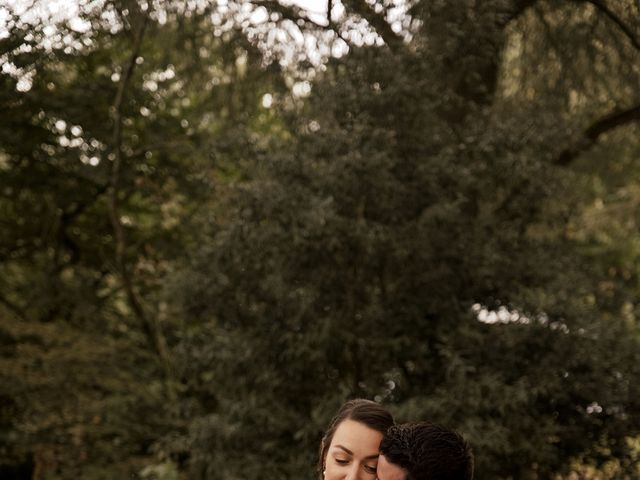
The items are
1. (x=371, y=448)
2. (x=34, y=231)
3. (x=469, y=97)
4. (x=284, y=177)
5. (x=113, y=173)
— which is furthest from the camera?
(x=34, y=231)

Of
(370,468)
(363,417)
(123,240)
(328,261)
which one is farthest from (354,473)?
(123,240)

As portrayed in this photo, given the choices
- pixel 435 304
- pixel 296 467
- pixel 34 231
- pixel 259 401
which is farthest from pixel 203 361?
pixel 34 231

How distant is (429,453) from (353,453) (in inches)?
29.2

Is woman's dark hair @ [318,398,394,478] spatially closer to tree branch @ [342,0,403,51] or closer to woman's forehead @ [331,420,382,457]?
woman's forehead @ [331,420,382,457]

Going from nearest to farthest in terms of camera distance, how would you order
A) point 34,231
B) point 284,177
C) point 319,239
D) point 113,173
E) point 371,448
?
point 371,448 → point 319,239 → point 284,177 → point 113,173 → point 34,231

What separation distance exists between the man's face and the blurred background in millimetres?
4956

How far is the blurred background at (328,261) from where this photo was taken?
24.8 ft

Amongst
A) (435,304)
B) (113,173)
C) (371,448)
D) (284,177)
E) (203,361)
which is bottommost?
(371,448)

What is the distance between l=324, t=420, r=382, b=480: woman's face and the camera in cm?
275

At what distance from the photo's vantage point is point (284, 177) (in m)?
7.94

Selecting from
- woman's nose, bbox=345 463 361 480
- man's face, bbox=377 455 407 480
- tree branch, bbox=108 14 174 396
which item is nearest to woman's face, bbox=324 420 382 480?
woman's nose, bbox=345 463 361 480

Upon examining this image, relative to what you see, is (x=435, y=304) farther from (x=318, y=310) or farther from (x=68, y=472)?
(x=68, y=472)

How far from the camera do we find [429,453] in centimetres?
208

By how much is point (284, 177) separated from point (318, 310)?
1.09 m
